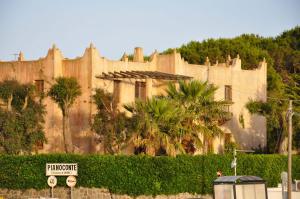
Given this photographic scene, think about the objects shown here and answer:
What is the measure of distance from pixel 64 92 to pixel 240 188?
603 inches

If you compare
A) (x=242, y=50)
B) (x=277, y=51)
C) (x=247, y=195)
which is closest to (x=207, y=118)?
(x=247, y=195)

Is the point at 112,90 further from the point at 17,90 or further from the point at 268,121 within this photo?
the point at 268,121

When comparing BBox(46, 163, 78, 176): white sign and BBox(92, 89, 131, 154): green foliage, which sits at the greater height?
BBox(92, 89, 131, 154): green foliage

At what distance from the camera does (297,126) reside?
185ft

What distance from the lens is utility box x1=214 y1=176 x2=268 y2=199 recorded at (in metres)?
34.5

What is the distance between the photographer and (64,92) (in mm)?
46438

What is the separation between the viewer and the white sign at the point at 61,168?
40.7 meters

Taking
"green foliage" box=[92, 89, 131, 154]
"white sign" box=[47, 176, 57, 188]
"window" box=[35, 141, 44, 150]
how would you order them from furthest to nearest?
"window" box=[35, 141, 44, 150] → "green foliage" box=[92, 89, 131, 154] → "white sign" box=[47, 176, 57, 188]

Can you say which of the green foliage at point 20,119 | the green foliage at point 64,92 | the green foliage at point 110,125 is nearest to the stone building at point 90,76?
the green foliage at point 110,125

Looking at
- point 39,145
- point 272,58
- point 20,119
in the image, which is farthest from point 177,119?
point 272,58

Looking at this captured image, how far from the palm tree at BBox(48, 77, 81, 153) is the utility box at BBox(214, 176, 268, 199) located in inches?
557

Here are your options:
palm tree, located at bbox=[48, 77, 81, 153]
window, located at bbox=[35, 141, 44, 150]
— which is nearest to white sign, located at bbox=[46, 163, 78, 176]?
palm tree, located at bbox=[48, 77, 81, 153]

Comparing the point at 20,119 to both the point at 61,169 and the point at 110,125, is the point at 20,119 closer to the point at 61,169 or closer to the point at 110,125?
the point at 110,125

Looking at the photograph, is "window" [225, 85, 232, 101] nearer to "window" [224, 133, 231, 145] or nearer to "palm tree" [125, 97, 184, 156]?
"window" [224, 133, 231, 145]
